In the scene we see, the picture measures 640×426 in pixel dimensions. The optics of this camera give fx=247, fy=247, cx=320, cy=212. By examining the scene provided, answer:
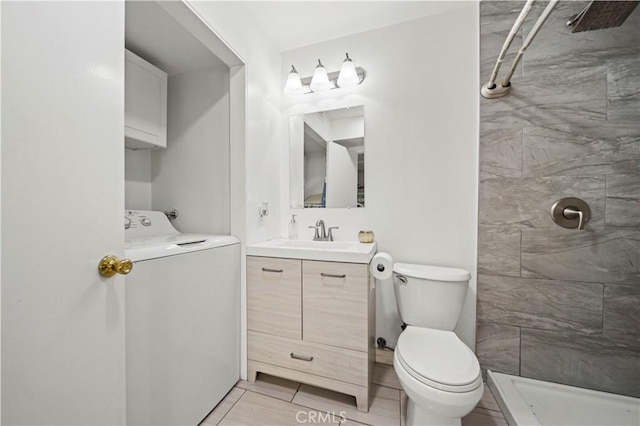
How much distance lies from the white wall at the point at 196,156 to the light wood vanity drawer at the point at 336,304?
71 cm

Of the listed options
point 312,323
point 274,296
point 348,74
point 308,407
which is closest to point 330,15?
point 348,74

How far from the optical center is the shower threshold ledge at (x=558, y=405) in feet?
4.06

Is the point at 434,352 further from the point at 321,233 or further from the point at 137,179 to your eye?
the point at 137,179

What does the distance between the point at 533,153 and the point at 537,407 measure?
4.64 ft

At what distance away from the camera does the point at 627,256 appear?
4.40 feet

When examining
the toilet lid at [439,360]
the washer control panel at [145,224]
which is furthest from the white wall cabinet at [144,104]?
the toilet lid at [439,360]

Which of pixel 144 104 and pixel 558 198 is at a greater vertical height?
pixel 144 104

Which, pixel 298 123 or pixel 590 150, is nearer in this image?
pixel 590 150

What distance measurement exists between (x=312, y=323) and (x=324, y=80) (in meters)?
1.68

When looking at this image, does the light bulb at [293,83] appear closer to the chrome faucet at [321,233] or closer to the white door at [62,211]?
the chrome faucet at [321,233]

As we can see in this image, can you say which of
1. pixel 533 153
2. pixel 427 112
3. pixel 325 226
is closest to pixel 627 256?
pixel 533 153

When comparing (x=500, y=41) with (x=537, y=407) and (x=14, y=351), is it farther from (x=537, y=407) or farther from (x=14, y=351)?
(x=14, y=351)

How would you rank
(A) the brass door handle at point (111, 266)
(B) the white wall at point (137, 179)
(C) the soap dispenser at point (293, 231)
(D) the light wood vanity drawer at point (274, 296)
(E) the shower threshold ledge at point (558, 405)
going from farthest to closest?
1. (C) the soap dispenser at point (293, 231)
2. (B) the white wall at point (137, 179)
3. (D) the light wood vanity drawer at point (274, 296)
4. (E) the shower threshold ledge at point (558, 405)
5. (A) the brass door handle at point (111, 266)
